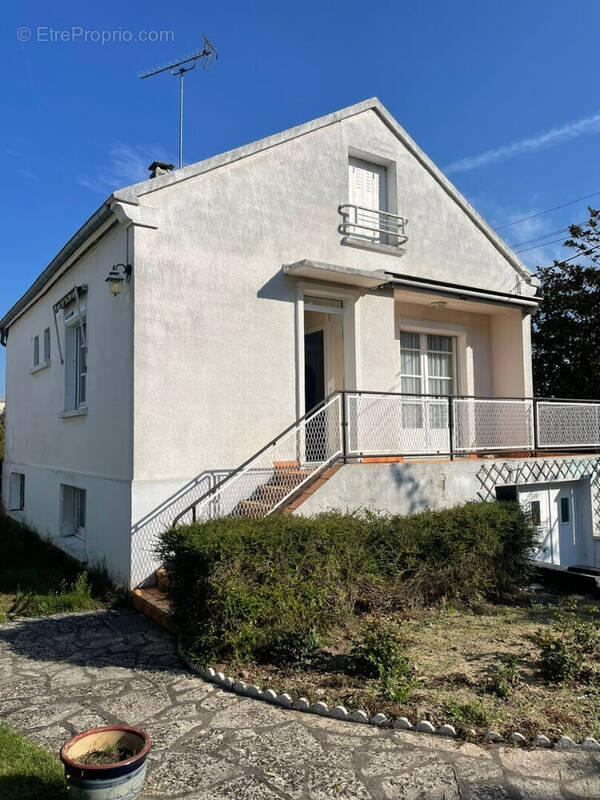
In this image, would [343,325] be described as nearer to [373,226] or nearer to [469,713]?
[373,226]

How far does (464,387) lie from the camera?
13.1 metres

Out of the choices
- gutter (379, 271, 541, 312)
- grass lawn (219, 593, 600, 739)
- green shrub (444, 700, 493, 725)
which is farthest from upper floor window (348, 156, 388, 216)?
green shrub (444, 700, 493, 725)

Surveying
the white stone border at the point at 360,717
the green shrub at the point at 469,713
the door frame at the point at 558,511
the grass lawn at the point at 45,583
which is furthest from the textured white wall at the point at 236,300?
the green shrub at the point at 469,713

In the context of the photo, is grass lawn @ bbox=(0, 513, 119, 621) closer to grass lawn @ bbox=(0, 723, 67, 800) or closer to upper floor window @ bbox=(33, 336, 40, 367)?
grass lawn @ bbox=(0, 723, 67, 800)

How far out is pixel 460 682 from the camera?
5.16 m

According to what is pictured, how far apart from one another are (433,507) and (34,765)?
6.58m

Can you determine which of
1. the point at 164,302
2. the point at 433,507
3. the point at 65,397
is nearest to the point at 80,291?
the point at 65,397

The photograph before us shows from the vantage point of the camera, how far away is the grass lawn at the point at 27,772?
12.0ft

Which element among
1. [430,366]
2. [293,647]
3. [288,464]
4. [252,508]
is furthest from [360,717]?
[430,366]

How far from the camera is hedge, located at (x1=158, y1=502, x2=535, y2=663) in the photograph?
18.7 feet

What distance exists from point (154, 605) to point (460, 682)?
3.80m

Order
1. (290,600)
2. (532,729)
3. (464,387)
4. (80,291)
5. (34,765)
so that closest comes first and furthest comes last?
(34,765)
(532,729)
(290,600)
(80,291)
(464,387)

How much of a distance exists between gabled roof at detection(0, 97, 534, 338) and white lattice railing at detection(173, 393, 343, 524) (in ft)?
12.8

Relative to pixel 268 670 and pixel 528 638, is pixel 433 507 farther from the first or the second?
pixel 268 670
